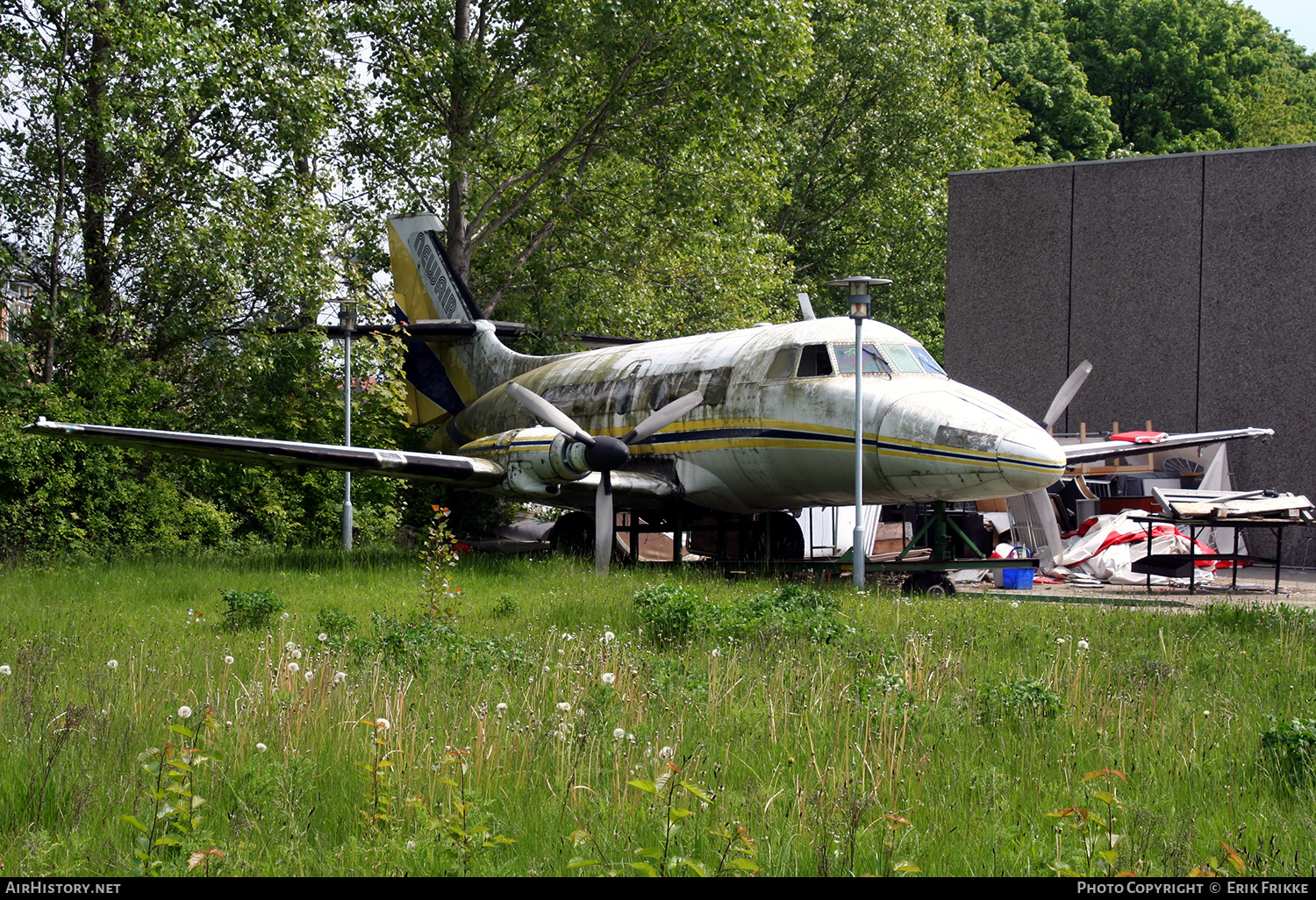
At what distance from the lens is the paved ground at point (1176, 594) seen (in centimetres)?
1345

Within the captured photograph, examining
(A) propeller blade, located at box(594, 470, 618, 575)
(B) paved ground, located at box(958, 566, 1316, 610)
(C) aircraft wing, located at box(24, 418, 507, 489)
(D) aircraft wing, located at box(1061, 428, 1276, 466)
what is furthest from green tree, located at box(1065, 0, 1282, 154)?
(C) aircraft wing, located at box(24, 418, 507, 489)

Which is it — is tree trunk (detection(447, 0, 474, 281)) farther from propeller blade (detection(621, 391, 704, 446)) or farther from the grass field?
the grass field

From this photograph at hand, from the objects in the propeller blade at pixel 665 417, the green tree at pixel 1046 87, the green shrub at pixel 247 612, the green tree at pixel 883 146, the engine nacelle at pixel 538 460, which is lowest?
the green shrub at pixel 247 612

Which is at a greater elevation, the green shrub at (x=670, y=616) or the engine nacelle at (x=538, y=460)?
the engine nacelle at (x=538, y=460)

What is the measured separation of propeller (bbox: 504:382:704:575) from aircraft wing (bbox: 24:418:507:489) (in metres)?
1.35

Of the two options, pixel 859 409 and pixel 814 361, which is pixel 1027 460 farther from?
pixel 814 361

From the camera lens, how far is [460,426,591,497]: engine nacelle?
15289mm

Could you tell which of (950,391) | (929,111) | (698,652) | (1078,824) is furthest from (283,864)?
(929,111)

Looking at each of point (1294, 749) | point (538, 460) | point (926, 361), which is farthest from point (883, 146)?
point (1294, 749)

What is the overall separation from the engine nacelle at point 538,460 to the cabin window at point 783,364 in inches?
110

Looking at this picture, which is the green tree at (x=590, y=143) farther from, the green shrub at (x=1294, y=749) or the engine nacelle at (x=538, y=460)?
the green shrub at (x=1294, y=749)

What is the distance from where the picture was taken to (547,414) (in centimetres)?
1568

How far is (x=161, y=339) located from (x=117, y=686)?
47.2ft

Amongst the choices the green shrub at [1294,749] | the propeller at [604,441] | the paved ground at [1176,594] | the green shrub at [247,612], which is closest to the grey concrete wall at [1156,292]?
the paved ground at [1176,594]
